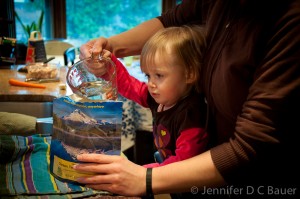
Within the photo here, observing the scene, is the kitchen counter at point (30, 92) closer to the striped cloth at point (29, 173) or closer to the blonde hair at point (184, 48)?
the striped cloth at point (29, 173)

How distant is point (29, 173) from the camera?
77 cm

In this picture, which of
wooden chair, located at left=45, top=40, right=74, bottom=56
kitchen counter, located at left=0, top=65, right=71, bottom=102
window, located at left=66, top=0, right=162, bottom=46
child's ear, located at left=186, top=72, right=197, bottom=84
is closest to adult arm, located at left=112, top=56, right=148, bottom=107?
child's ear, located at left=186, top=72, right=197, bottom=84

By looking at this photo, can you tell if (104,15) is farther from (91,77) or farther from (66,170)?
(66,170)

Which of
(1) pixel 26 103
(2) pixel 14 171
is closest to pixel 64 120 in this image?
(2) pixel 14 171

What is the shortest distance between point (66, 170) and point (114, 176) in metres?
0.10

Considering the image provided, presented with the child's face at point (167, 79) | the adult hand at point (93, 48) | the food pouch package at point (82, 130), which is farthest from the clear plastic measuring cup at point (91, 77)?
the food pouch package at point (82, 130)

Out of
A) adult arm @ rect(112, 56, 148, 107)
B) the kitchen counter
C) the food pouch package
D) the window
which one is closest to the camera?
the food pouch package

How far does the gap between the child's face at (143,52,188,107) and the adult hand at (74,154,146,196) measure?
0.31 meters

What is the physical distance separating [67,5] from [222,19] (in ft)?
9.01

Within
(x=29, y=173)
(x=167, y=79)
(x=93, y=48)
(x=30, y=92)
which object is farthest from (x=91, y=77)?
(x=30, y=92)

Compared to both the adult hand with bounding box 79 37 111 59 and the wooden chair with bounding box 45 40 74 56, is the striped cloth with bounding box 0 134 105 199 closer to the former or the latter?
the adult hand with bounding box 79 37 111 59

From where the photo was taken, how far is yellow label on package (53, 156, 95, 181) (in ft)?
2.21

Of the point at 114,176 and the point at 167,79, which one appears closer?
the point at 114,176

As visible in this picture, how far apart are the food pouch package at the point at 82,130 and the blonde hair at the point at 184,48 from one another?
33 centimetres
